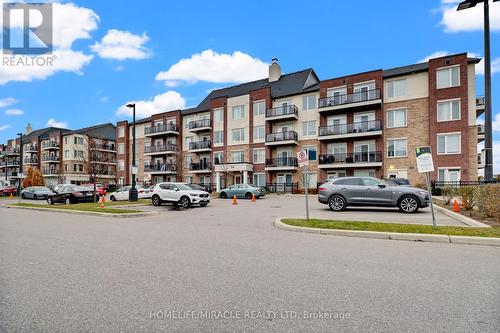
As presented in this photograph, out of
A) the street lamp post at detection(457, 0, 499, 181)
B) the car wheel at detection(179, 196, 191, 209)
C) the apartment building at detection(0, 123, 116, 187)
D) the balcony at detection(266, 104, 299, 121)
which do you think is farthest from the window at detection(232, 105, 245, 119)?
the street lamp post at detection(457, 0, 499, 181)

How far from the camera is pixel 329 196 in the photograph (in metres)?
14.5

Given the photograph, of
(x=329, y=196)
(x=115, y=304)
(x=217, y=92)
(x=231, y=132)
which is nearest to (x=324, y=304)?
(x=115, y=304)

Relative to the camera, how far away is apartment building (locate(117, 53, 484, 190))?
28516 mm

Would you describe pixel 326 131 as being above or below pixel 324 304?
above

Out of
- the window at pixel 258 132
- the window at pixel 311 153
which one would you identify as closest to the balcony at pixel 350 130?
the window at pixel 311 153

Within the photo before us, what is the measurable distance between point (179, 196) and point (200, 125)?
27.4 m

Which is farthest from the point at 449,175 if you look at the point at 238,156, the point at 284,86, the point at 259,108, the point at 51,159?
the point at 51,159

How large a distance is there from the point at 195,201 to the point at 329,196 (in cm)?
752

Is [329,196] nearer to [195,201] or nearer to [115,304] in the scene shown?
[195,201]

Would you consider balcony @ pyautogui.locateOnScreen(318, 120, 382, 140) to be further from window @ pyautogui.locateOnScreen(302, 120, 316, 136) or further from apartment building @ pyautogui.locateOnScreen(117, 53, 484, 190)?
window @ pyautogui.locateOnScreen(302, 120, 316, 136)

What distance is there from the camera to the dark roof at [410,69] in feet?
93.6

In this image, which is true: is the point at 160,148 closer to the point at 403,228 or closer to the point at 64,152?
the point at 64,152

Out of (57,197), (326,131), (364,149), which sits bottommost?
(57,197)

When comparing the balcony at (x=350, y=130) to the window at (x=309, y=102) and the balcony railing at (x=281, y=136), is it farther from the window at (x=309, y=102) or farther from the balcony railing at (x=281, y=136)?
the window at (x=309, y=102)
